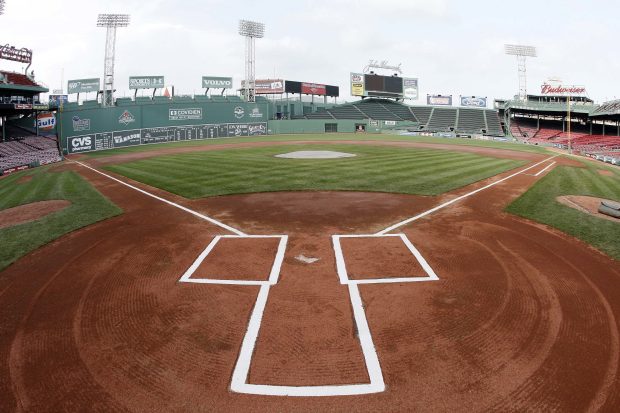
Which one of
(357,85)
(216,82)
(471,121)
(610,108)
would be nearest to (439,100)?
(471,121)

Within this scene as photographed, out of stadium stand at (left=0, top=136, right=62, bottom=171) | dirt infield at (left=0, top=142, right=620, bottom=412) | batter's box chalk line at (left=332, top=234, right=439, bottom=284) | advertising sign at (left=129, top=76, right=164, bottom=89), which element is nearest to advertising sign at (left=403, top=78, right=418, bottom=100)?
advertising sign at (left=129, top=76, right=164, bottom=89)

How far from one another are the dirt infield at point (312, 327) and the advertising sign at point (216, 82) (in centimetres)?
6881

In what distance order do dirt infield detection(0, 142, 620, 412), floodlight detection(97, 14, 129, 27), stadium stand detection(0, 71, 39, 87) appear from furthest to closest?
floodlight detection(97, 14, 129, 27) → stadium stand detection(0, 71, 39, 87) → dirt infield detection(0, 142, 620, 412)

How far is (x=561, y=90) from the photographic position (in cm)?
8012

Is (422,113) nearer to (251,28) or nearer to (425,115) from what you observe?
(425,115)

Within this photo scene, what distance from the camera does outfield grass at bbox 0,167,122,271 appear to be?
36.1 feet

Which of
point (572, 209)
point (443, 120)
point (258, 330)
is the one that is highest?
point (443, 120)

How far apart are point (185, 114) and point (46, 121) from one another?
63.5 ft

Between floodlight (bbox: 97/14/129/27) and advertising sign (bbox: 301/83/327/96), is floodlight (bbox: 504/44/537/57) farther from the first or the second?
floodlight (bbox: 97/14/129/27)

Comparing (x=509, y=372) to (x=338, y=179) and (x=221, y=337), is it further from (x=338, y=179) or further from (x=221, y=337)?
(x=338, y=179)

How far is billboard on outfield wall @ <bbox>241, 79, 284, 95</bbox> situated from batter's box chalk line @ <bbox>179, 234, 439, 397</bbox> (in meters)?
77.8

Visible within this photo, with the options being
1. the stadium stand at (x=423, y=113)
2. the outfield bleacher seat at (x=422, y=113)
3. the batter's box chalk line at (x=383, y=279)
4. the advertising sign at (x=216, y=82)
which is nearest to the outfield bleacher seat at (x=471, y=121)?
the stadium stand at (x=423, y=113)

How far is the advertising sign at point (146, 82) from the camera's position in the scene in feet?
216

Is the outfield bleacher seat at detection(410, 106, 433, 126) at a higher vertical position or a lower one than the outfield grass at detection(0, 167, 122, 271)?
higher
